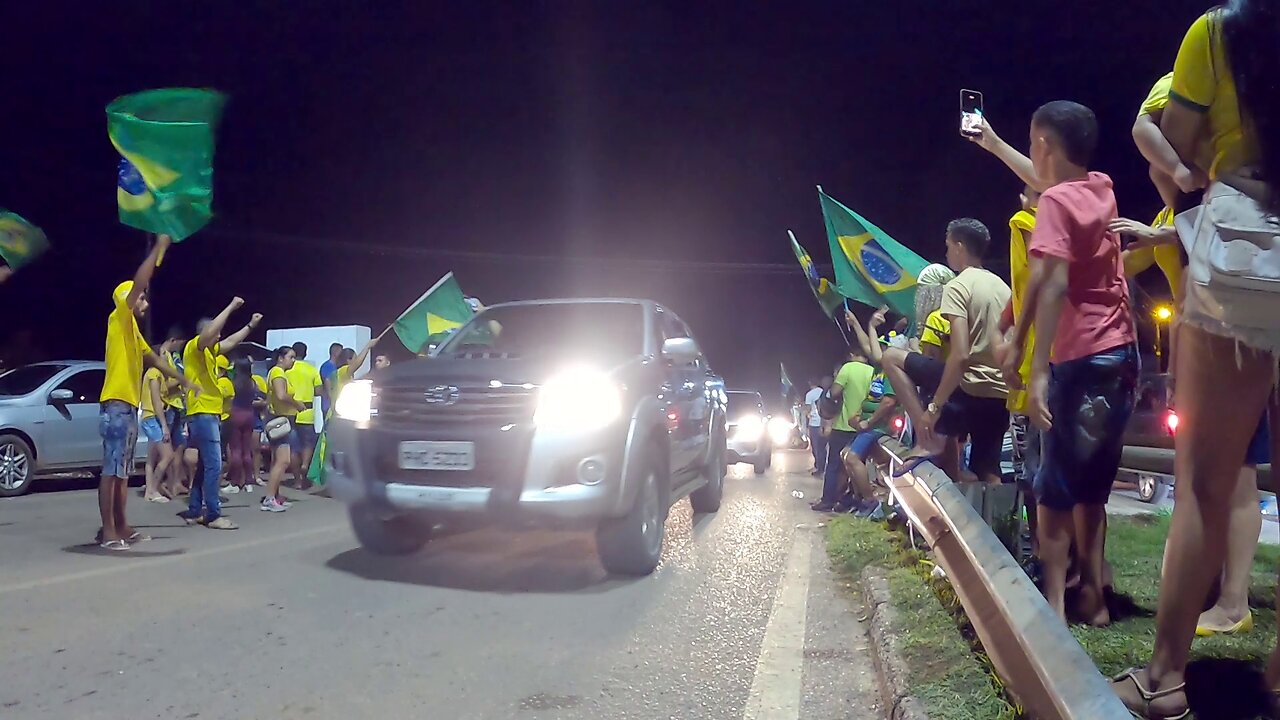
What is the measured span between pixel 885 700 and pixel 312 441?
30.9 feet

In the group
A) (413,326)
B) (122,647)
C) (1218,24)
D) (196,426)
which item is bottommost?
(122,647)

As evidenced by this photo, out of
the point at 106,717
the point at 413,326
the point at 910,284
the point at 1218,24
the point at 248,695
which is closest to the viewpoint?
the point at 1218,24

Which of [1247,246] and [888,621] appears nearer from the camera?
[1247,246]

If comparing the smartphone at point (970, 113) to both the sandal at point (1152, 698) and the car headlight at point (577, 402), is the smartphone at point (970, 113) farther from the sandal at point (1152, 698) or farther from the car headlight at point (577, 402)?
the sandal at point (1152, 698)

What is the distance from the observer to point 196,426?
26.6 ft

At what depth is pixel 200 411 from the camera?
8.09 m

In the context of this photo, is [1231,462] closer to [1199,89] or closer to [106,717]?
[1199,89]

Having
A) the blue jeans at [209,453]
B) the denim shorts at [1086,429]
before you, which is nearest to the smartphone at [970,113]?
the denim shorts at [1086,429]

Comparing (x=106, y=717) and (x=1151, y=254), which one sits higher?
(x=1151, y=254)

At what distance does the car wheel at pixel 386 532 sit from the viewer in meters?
6.20

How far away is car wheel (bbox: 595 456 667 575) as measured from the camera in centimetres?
579

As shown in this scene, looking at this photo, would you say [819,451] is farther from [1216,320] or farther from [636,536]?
[1216,320]

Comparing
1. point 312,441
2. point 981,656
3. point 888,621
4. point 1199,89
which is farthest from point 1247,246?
point 312,441

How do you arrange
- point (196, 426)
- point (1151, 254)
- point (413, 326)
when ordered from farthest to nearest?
point (413, 326)
point (196, 426)
point (1151, 254)
